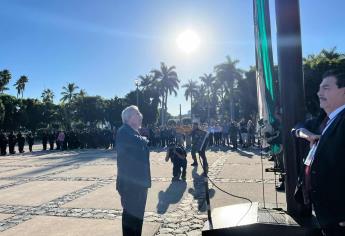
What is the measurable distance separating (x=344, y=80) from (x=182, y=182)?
8199 millimetres

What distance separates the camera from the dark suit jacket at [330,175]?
2.41 m

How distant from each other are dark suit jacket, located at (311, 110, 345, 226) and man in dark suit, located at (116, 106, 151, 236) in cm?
A: 245

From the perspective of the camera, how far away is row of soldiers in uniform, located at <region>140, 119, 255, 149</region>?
22312 millimetres

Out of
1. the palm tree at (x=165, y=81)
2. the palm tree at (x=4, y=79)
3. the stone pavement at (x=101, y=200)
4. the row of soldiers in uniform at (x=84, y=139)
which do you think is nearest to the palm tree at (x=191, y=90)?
the palm tree at (x=165, y=81)

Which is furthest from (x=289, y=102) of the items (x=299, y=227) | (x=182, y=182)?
(x=182, y=182)

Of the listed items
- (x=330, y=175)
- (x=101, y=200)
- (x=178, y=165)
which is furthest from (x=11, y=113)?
(x=330, y=175)

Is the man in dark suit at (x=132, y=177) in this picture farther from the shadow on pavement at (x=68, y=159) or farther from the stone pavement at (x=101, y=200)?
the shadow on pavement at (x=68, y=159)

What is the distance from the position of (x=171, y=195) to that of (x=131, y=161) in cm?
436

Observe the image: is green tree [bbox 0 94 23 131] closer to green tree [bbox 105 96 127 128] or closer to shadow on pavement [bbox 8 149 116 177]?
green tree [bbox 105 96 127 128]

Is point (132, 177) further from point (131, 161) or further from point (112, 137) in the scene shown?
point (112, 137)

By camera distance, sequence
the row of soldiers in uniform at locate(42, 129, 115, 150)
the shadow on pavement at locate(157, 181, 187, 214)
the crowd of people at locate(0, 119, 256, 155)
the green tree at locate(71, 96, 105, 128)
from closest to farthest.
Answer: the shadow on pavement at locate(157, 181, 187, 214), the crowd of people at locate(0, 119, 256, 155), the row of soldiers in uniform at locate(42, 129, 115, 150), the green tree at locate(71, 96, 105, 128)

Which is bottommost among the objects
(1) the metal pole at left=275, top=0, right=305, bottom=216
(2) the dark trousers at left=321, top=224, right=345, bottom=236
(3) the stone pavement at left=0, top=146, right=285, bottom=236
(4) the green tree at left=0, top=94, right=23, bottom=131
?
(3) the stone pavement at left=0, top=146, right=285, bottom=236

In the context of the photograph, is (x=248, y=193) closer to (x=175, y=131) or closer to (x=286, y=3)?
(x=286, y=3)

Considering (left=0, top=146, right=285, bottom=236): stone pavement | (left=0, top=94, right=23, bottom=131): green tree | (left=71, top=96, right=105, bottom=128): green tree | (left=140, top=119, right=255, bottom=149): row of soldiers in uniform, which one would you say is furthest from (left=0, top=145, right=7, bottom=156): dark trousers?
(left=71, top=96, right=105, bottom=128): green tree
